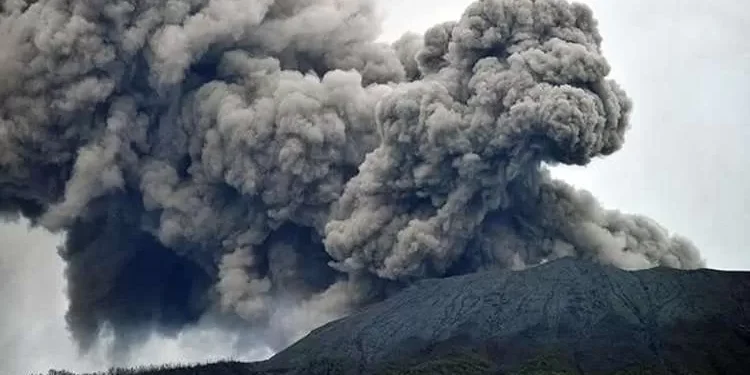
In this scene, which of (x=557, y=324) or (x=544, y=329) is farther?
(x=557, y=324)

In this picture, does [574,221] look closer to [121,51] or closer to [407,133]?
[407,133]

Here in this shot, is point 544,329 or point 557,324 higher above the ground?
point 557,324

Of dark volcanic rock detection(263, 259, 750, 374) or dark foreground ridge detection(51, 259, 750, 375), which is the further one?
dark volcanic rock detection(263, 259, 750, 374)

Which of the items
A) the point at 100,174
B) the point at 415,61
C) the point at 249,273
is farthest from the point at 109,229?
the point at 415,61
